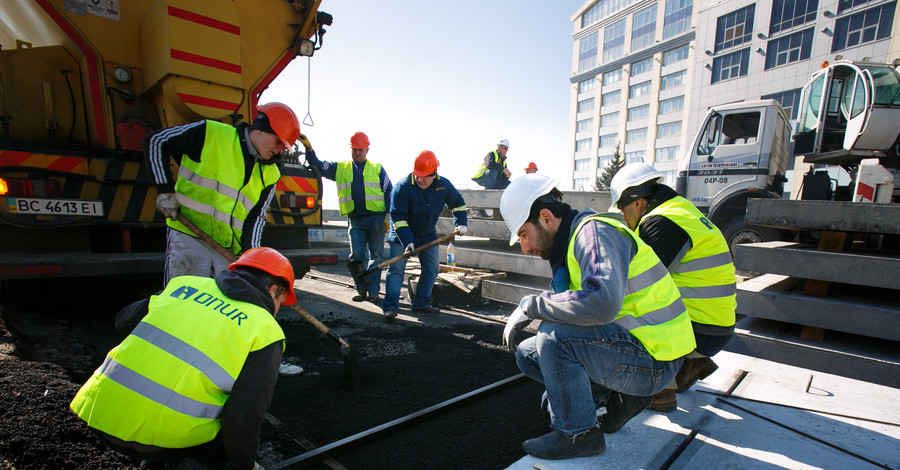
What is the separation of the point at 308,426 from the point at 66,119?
368 centimetres

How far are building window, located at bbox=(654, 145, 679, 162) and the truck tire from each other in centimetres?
3009

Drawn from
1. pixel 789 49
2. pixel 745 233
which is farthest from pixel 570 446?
pixel 789 49

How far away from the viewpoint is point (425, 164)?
15.1 feet

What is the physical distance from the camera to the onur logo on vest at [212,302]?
135cm

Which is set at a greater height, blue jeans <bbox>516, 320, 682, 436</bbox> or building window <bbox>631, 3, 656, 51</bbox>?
building window <bbox>631, 3, 656, 51</bbox>

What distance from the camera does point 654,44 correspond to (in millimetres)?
34250

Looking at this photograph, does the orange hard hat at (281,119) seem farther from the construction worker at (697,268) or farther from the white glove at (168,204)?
the construction worker at (697,268)

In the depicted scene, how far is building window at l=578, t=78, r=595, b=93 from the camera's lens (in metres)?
41.2

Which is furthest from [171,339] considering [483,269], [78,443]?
[483,269]

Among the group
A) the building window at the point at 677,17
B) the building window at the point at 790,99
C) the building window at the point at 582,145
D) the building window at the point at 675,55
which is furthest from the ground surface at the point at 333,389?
the building window at the point at 582,145

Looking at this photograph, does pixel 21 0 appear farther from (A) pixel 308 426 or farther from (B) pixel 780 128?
(B) pixel 780 128

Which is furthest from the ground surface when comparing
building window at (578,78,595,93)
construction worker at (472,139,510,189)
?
building window at (578,78,595,93)

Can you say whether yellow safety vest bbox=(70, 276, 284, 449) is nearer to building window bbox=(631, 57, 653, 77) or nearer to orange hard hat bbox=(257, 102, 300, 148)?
orange hard hat bbox=(257, 102, 300, 148)

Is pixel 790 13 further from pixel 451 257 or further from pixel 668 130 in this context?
pixel 451 257
